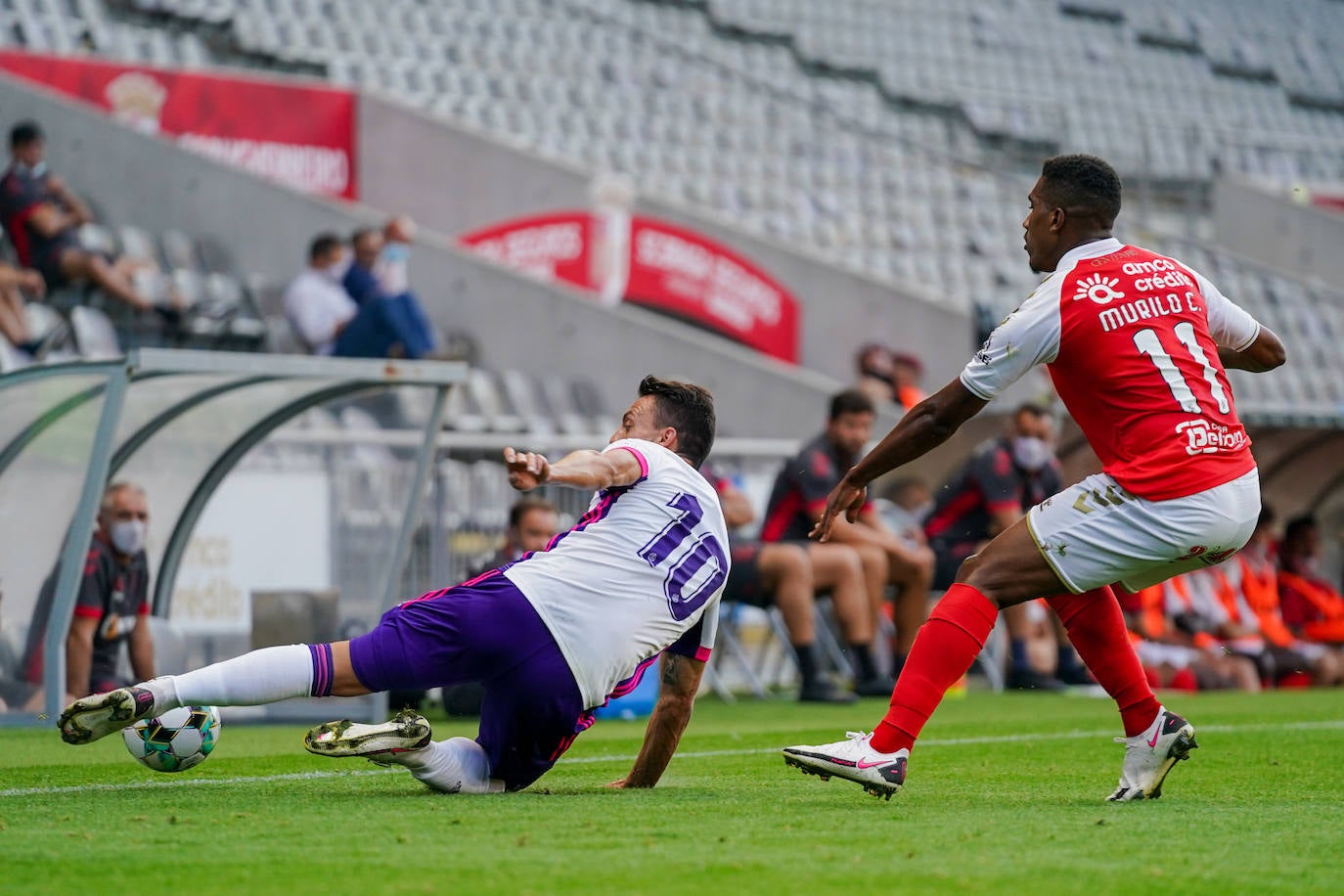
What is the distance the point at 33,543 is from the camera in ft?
28.1

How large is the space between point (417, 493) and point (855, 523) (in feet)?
8.42

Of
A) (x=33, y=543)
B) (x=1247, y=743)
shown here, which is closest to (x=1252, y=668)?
(x=1247, y=743)

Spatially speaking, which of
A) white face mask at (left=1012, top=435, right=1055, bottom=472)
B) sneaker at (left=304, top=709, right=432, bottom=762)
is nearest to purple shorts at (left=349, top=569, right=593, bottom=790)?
sneaker at (left=304, top=709, right=432, bottom=762)

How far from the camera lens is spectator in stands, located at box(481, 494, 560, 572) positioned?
9.56 metres

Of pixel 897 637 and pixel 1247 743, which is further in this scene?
pixel 897 637

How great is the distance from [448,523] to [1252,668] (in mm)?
5645

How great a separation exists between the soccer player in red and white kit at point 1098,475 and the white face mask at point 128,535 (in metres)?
4.94

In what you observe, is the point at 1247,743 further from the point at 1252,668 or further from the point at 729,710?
the point at 1252,668

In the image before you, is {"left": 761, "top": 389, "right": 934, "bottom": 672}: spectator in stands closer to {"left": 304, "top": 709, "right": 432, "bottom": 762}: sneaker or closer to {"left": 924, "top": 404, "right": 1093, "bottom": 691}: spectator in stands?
{"left": 924, "top": 404, "right": 1093, "bottom": 691}: spectator in stands

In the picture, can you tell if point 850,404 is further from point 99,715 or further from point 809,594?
point 99,715

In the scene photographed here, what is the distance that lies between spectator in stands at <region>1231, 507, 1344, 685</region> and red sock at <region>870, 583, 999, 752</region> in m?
8.61

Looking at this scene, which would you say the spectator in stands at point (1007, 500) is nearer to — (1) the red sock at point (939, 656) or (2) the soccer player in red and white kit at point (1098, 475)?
(2) the soccer player in red and white kit at point (1098, 475)

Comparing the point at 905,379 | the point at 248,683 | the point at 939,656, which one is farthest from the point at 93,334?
the point at 939,656

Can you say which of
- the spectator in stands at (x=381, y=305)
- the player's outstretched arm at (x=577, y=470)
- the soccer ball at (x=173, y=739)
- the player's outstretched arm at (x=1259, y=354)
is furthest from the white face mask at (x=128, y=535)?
the player's outstretched arm at (x=1259, y=354)
